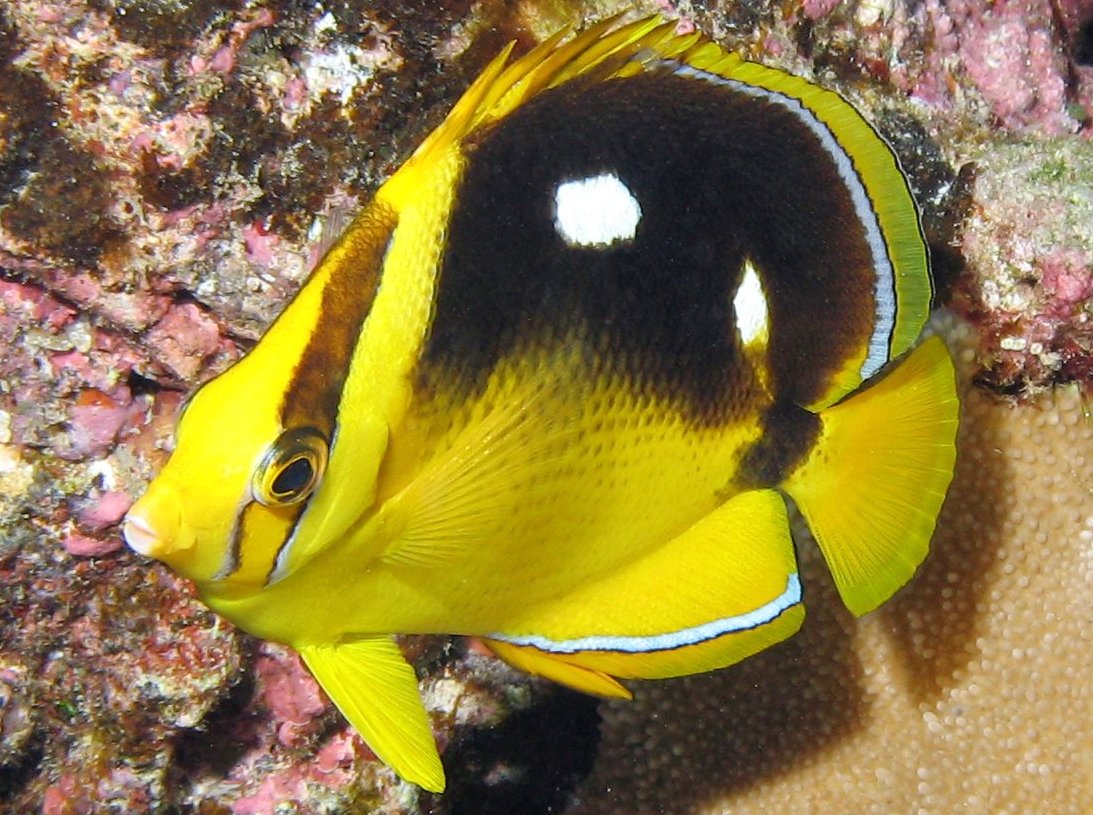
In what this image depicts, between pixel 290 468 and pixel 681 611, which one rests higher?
pixel 290 468

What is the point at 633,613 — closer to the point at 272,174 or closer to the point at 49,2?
the point at 272,174

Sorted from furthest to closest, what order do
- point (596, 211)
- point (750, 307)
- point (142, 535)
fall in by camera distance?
1. point (750, 307)
2. point (596, 211)
3. point (142, 535)

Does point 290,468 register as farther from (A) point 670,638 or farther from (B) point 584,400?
(A) point 670,638

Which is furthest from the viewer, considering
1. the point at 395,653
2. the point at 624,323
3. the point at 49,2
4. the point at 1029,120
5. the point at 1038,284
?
the point at 1029,120

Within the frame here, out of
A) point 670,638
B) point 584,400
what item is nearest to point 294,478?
point 584,400

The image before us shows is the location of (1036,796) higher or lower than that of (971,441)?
lower

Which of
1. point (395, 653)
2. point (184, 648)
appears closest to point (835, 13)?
point (395, 653)

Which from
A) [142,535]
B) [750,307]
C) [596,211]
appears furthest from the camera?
[750,307]

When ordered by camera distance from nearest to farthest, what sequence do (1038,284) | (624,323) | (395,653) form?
1. (624,323)
2. (395,653)
3. (1038,284)
